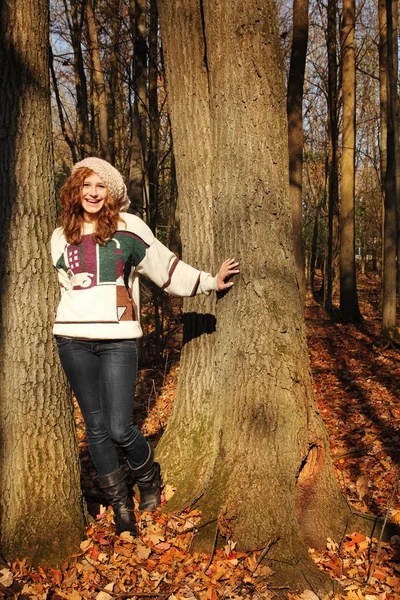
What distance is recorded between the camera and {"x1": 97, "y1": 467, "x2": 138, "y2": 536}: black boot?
3.23m

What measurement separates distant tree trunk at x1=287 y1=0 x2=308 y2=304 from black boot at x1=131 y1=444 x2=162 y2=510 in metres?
6.16

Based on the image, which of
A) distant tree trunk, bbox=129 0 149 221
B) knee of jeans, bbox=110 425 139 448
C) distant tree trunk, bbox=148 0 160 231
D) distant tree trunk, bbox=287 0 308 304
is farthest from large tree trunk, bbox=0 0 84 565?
distant tree trunk, bbox=287 0 308 304

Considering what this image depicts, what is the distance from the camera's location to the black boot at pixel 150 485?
3416mm

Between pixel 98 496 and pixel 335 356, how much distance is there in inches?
246

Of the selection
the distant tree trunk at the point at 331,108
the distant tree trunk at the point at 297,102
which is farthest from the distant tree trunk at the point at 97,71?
the distant tree trunk at the point at 331,108

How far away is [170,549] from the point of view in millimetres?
3139

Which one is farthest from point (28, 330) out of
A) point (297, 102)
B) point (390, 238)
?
point (390, 238)

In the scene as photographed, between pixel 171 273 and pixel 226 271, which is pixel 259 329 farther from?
pixel 171 273

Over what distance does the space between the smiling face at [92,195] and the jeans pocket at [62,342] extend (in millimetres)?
754

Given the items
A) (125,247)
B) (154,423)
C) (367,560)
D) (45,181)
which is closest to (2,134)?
(45,181)

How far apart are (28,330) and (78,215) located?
0.77 metres

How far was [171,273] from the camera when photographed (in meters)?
→ 3.33

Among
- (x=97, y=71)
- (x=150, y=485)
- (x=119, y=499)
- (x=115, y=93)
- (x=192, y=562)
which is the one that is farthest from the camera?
(x=115, y=93)

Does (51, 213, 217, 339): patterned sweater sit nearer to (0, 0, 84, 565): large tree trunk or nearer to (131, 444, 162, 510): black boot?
(0, 0, 84, 565): large tree trunk
